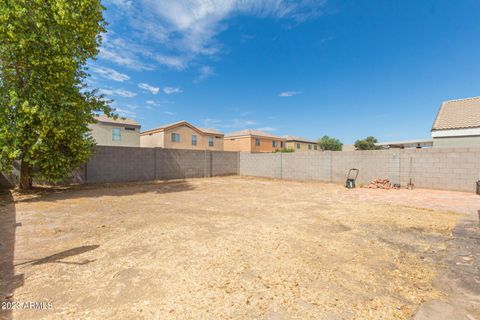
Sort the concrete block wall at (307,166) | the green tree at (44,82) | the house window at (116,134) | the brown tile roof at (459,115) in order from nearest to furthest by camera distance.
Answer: the green tree at (44,82), the brown tile roof at (459,115), the concrete block wall at (307,166), the house window at (116,134)

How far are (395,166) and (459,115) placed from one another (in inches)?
324

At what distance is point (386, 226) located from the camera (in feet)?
16.8

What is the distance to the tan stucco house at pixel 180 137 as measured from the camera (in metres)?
27.2

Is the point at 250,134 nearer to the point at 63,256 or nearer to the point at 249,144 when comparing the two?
the point at 249,144

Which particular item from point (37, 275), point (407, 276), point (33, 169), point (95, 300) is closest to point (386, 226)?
point (407, 276)

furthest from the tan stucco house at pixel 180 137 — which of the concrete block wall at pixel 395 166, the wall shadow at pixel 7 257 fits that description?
the wall shadow at pixel 7 257

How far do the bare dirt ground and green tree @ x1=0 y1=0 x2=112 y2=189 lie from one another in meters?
2.84

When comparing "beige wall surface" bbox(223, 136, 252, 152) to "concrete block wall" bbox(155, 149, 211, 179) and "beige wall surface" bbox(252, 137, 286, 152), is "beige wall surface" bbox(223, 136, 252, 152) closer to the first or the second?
"beige wall surface" bbox(252, 137, 286, 152)

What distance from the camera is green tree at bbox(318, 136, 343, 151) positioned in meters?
43.1

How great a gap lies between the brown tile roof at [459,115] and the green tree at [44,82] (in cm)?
2078

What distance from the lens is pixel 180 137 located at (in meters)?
28.6

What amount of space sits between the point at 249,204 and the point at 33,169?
9.46 meters

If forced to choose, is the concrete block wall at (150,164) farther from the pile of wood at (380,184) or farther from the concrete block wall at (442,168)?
the concrete block wall at (442,168)

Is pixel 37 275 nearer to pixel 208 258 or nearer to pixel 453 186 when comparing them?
pixel 208 258
